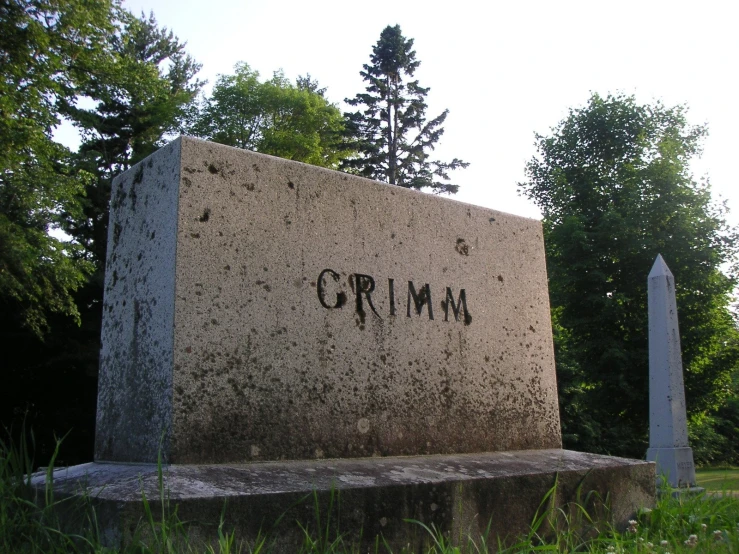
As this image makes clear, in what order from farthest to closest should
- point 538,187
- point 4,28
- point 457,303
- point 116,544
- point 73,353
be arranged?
point 538,187 < point 73,353 < point 4,28 < point 457,303 < point 116,544

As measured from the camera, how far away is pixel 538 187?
24219 mm

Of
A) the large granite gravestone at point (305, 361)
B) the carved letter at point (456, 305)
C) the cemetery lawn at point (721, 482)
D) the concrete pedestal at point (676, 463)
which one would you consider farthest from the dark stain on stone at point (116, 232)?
the concrete pedestal at point (676, 463)

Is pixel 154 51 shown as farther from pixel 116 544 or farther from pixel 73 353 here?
pixel 116 544

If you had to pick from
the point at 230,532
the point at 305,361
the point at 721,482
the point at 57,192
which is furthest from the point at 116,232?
the point at 57,192

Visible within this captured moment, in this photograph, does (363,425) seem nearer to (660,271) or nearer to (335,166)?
(660,271)

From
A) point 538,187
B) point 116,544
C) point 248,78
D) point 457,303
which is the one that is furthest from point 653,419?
point 248,78

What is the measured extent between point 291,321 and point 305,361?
175 mm

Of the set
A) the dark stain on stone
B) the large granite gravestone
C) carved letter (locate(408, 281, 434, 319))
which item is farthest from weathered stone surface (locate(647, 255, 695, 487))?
the dark stain on stone

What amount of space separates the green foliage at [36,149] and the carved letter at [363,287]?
10.1 meters

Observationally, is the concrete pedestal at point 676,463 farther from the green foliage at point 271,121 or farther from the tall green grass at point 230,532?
→ the green foliage at point 271,121

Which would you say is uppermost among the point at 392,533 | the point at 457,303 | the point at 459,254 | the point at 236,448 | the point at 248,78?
the point at 248,78

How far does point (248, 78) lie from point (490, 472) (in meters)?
26.7

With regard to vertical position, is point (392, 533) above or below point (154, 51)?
below

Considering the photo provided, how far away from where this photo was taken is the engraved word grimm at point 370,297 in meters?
3.01
